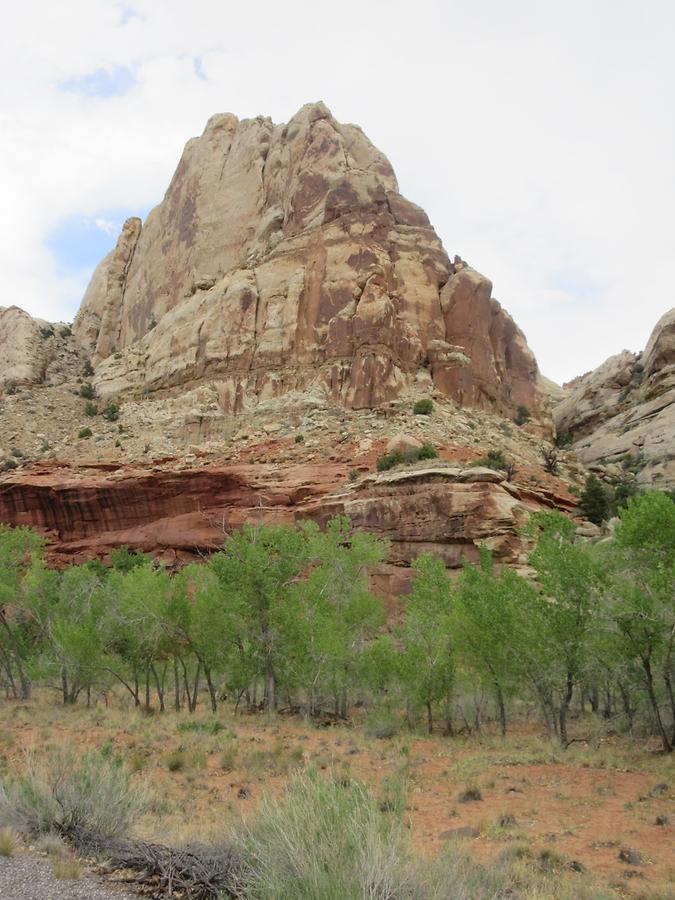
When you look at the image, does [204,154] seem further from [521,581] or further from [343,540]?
[521,581]

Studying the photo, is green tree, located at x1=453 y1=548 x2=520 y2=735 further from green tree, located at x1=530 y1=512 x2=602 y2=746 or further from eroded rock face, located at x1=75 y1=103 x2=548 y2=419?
eroded rock face, located at x1=75 y1=103 x2=548 y2=419

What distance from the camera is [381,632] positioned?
31.6 m

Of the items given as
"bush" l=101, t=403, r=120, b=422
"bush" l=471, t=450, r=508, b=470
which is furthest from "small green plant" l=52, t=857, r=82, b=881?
"bush" l=101, t=403, r=120, b=422

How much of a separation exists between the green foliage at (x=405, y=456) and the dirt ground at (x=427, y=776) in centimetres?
1815

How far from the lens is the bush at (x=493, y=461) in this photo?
1542 inches

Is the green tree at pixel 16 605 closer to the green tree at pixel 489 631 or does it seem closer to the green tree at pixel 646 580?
the green tree at pixel 489 631

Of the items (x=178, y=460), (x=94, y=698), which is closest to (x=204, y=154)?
(x=178, y=460)

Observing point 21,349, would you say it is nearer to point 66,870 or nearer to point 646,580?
point 646,580

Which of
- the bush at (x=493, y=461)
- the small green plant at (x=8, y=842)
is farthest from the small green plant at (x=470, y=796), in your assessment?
the bush at (x=493, y=461)

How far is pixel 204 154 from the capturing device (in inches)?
2805

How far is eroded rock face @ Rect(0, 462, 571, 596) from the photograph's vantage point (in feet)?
114

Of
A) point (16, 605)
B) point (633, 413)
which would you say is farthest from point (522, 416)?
point (16, 605)

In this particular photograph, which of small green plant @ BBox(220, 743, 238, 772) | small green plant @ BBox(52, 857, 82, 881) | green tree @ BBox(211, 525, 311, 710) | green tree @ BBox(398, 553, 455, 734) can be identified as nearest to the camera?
small green plant @ BBox(52, 857, 82, 881)

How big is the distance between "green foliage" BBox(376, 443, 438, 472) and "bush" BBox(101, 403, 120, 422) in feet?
86.9
